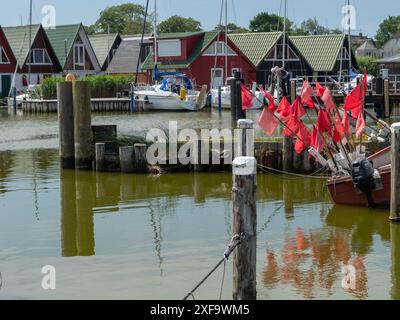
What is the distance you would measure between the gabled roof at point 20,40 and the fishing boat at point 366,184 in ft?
175

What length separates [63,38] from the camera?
73.4 m

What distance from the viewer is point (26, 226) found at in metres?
16.3

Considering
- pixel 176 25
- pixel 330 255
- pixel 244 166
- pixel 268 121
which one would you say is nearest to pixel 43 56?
pixel 176 25

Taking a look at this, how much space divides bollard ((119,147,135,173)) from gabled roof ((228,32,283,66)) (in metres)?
46.5

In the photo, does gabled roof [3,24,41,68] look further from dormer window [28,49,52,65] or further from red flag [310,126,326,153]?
red flag [310,126,326,153]

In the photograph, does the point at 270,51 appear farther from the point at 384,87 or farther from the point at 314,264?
the point at 314,264

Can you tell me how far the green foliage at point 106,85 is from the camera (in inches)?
2293

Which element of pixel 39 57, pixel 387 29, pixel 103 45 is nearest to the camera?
pixel 39 57

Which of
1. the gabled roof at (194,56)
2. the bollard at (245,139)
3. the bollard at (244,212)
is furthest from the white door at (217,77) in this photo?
the bollard at (244,212)

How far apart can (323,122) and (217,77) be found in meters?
49.6

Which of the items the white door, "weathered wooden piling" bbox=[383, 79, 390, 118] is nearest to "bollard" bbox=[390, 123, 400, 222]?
"weathered wooden piling" bbox=[383, 79, 390, 118]

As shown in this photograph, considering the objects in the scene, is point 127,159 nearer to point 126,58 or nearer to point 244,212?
point 244,212

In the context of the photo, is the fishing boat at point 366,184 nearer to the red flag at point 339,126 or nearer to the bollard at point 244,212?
A: the red flag at point 339,126

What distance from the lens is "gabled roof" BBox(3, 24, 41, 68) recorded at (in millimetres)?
67562
